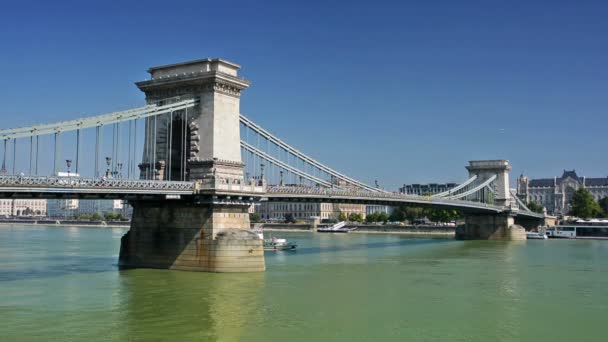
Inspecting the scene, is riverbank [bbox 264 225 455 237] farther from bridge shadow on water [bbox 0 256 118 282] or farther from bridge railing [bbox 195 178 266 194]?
bridge railing [bbox 195 178 266 194]

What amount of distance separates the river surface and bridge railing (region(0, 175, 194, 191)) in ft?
14.5

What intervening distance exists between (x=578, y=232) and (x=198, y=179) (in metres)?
74.6

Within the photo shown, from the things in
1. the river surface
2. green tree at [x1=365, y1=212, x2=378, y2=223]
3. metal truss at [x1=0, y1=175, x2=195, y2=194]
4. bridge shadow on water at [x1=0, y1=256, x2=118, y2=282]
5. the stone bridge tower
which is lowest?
the river surface

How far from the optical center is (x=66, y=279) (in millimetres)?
32812

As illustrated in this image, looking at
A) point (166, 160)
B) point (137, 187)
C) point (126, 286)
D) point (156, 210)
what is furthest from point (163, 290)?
point (166, 160)

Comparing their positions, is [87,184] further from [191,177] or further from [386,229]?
[386,229]

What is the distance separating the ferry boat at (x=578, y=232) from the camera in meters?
92.8

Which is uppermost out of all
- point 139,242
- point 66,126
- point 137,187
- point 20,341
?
point 66,126

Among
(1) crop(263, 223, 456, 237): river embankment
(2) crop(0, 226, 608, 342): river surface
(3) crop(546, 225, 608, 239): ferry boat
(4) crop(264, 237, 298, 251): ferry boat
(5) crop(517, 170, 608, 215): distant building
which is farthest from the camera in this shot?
(5) crop(517, 170, 608, 215): distant building

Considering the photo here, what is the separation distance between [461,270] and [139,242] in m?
19.4

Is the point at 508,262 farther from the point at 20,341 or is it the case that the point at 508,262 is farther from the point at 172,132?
the point at 20,341

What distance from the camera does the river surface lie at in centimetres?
2130

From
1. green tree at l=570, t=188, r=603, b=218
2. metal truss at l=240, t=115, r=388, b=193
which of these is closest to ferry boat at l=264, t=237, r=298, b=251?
metal truss at l=240, t=115, r=388, b=193

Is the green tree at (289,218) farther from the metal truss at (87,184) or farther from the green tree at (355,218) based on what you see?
the metal truss at (87,184)
